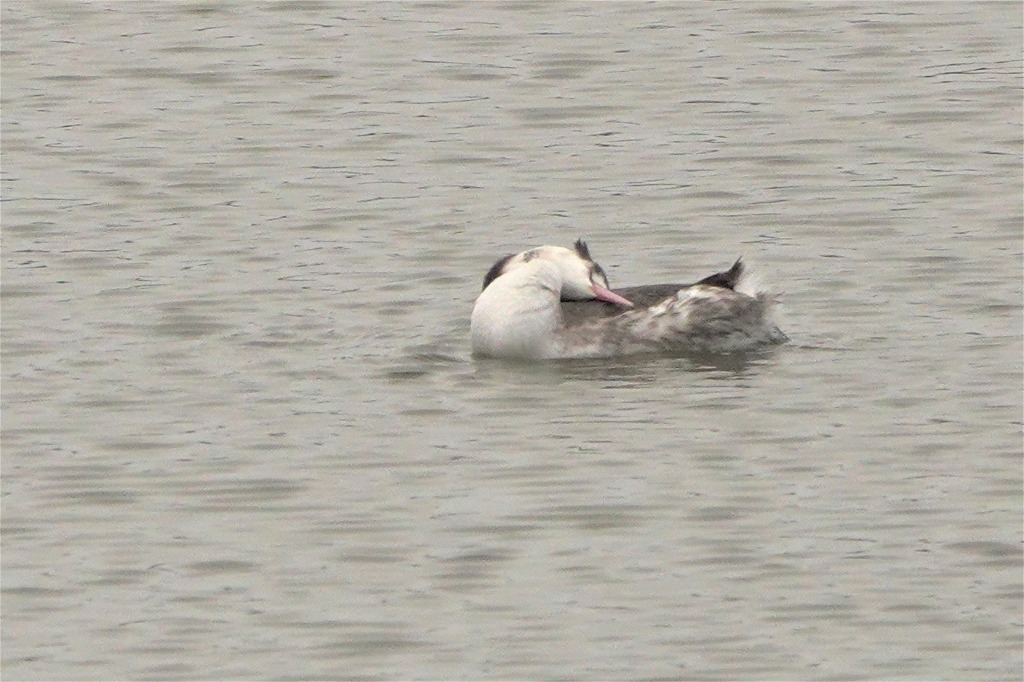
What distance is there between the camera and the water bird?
50.2ft

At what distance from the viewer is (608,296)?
15.6 metres

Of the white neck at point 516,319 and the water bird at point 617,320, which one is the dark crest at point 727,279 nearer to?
the water bird at point 617,320

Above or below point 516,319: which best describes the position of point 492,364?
below

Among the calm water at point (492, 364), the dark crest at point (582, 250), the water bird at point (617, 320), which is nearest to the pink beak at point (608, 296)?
the water bird at point (617, 320)

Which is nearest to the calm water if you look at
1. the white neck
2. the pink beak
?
the white neck

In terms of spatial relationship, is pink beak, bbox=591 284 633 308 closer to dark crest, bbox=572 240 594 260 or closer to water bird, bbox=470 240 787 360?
water bird, bbox=470 240 787 360

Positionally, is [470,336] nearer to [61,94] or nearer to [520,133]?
[520,133]

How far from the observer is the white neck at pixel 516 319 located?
50.0 ft

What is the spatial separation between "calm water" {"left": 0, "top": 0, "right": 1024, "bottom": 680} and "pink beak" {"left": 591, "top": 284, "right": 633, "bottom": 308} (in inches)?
19.8

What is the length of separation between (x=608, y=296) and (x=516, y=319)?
713 millimetres

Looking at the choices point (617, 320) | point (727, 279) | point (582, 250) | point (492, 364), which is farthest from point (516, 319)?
point (727, 279)

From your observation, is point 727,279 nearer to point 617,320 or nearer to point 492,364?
point 617,320

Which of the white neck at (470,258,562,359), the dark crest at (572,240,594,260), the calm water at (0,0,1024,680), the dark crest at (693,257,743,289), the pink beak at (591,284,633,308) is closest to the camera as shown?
the calm water at (0,0,1024,680)

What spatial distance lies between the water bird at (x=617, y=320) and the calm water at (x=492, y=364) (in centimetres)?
23
